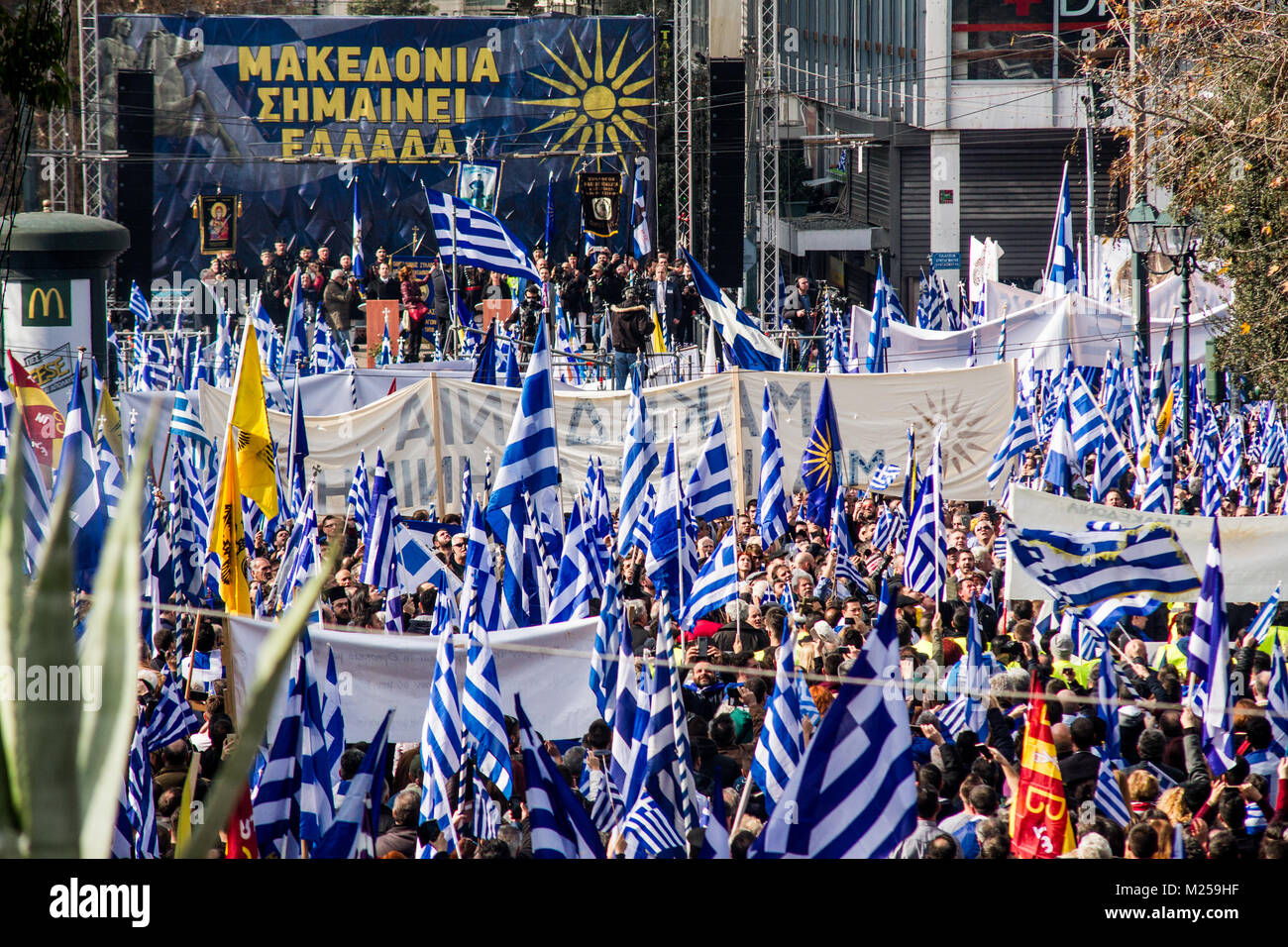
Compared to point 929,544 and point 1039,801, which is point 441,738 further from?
point 929,544

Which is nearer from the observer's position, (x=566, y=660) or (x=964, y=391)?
(x=566, y=660)

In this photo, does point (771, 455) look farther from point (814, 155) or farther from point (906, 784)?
point (814, 155)

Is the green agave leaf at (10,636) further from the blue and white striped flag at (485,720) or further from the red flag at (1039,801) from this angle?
the blue and white striped flag at (485,720)

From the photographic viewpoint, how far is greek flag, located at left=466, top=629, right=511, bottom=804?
669cm

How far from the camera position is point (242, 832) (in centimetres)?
579

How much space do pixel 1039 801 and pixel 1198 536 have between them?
10.2 feet

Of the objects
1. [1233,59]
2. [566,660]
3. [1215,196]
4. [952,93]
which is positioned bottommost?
[566,660]

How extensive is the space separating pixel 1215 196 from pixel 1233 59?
5.55 feet

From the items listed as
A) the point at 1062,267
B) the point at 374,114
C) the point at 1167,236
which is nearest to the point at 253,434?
the point at 1167,236

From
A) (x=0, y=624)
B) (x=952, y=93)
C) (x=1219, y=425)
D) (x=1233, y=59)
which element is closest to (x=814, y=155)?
(x=952, y=93)

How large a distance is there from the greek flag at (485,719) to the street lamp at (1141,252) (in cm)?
1019

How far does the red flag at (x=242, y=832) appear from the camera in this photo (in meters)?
5.72

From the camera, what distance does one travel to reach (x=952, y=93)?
3472 cm

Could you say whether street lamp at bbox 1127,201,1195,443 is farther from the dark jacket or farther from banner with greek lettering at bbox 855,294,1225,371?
the dark jacket
